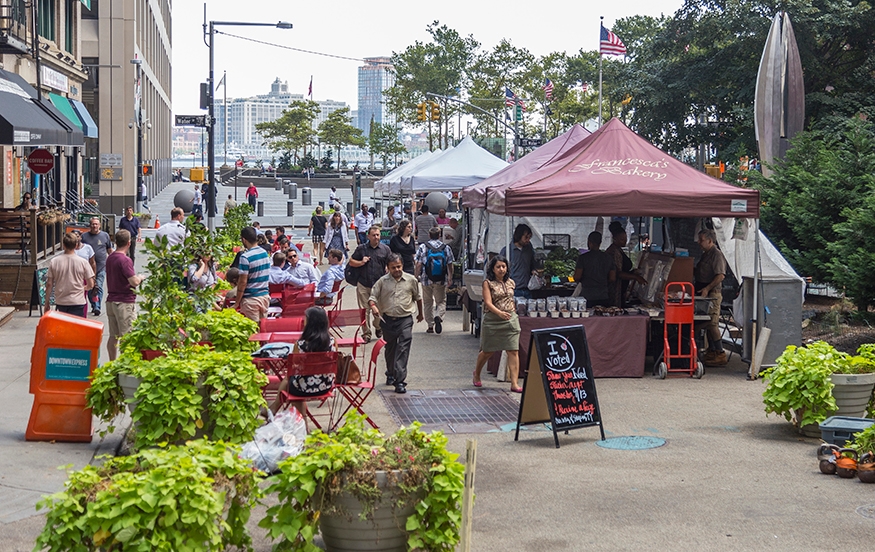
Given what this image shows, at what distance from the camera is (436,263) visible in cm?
1745

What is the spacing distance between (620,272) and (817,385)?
6070 millimetres

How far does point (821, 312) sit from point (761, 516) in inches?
514

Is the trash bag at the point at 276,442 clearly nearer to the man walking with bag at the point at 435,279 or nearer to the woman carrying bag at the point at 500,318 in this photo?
the woman carrying bag at the point at 500,318

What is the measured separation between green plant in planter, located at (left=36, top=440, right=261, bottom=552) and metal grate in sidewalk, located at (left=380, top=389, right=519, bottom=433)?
527 cm

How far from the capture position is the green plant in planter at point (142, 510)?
16.1 ft

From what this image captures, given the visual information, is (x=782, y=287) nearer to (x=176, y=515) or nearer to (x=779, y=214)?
(x=779, y=214)

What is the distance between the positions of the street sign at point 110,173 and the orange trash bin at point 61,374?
138 ft

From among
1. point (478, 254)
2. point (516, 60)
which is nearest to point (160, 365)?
point (478, 254)

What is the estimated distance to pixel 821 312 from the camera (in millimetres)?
19469

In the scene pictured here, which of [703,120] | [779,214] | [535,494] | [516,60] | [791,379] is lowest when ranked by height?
[535,494]

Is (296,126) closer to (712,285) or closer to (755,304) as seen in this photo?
(712,285)

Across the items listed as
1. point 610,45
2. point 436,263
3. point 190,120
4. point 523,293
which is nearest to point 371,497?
point 523,293


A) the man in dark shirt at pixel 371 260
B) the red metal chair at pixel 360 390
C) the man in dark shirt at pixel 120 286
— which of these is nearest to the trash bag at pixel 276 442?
the red metal chair at pixel 360 390

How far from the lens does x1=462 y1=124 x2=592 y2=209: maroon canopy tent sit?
1589 cm
